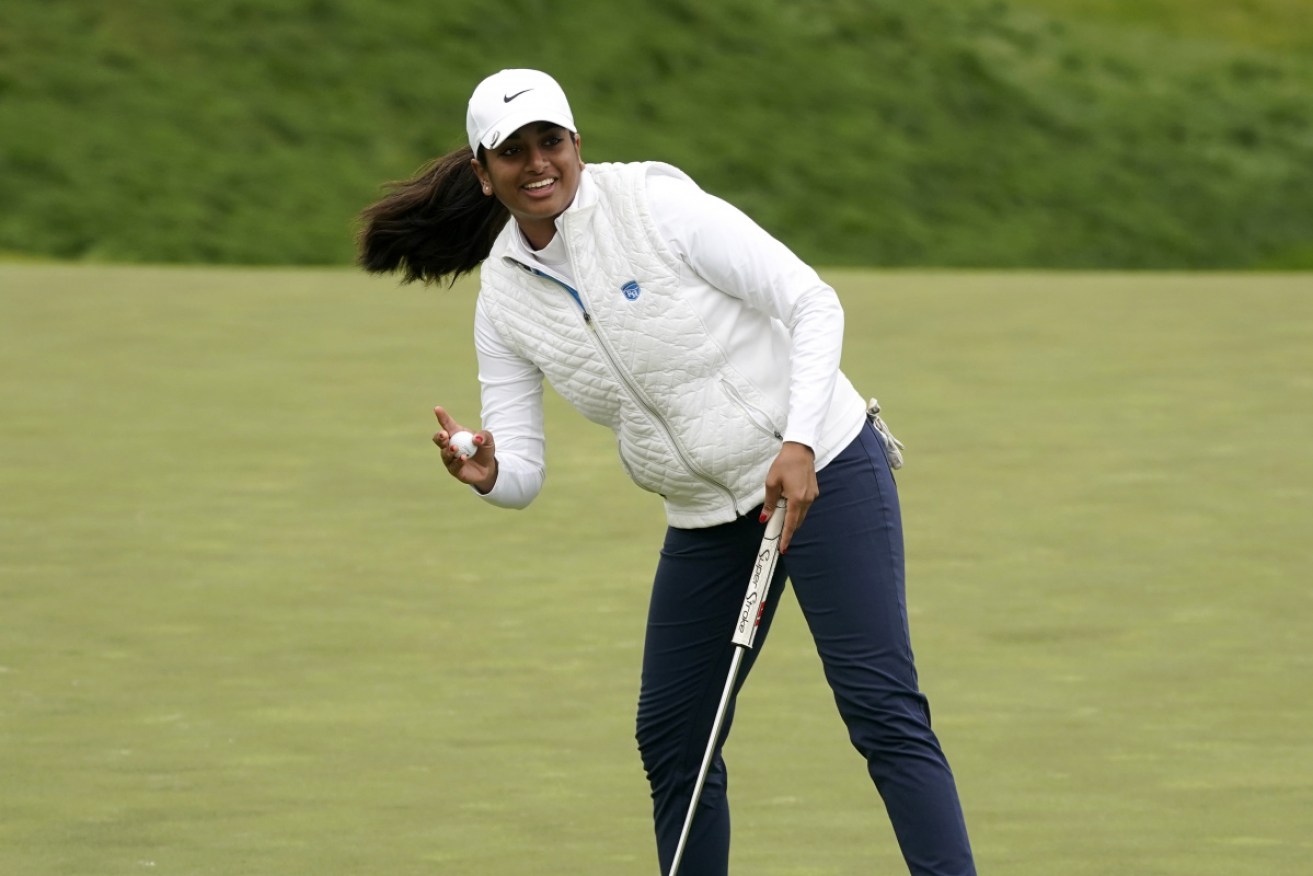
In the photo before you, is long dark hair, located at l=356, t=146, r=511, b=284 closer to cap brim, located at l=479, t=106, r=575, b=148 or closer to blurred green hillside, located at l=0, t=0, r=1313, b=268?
cap brim, located at l=479, t=106, r=575, b=148

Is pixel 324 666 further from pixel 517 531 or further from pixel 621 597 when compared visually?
pixel 517 531

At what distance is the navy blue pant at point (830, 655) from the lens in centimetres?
358

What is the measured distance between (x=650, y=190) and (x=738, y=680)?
0.91 m

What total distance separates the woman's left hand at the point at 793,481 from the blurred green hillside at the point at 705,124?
16.4m

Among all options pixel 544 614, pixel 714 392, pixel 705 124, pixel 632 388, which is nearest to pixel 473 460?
pixel 632 388

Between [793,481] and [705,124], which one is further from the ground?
[705,124]

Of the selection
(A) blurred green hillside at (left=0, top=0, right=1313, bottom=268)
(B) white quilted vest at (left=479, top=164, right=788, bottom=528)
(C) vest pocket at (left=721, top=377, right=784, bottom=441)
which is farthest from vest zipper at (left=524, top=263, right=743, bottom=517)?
(A) blurred green hillside at (left=0, top=0, right=1313, bottom=268)

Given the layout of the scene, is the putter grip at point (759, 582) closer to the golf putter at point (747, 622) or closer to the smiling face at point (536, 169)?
the golf putter at point (747, 622)

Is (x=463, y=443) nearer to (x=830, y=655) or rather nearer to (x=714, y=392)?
(x=714, y=392)

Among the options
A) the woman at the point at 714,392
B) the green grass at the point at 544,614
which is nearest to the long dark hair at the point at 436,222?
the woman at the point at 714,392

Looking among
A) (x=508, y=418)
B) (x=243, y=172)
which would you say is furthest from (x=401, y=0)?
(x=508, y=418)

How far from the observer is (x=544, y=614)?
6.82 m

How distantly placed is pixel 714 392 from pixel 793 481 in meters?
0.26

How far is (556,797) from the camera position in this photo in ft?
16.4
